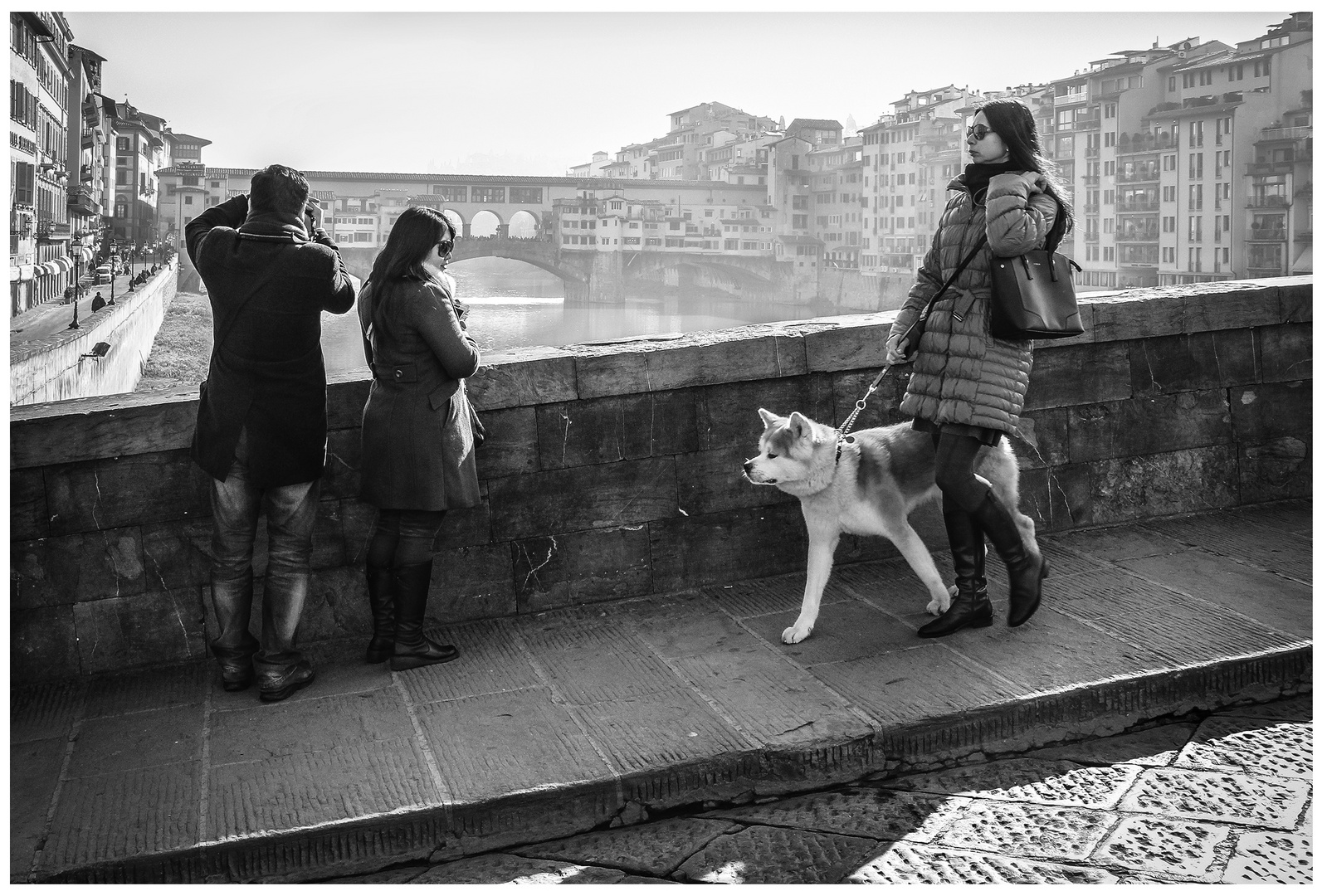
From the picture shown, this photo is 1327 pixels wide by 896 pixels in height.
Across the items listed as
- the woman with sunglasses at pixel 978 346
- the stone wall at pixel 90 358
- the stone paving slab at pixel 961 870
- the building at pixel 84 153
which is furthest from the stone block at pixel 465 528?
the building at pixel 84 153

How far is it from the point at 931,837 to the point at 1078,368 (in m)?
2.36

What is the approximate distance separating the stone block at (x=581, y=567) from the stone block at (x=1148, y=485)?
1.54m

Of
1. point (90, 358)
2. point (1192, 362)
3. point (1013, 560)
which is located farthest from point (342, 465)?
point (90, 358)

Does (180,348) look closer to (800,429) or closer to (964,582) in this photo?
(800,429)

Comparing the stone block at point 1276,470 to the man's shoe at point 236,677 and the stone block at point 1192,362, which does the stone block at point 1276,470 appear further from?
the man's shoe at point 236,677

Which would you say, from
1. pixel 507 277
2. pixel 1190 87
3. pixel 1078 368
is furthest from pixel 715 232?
pixel 1078 368

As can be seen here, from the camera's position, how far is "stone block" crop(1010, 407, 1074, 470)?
4105mm

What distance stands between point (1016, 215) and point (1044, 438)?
149cm

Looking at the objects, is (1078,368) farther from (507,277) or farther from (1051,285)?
(507,277)

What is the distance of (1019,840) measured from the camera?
2221 millimetres

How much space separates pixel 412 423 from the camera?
9.84 feet

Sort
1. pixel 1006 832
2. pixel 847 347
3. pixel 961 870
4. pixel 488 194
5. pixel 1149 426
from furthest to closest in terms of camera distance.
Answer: pixel 488 194, pixel 1149 426, pixel 847 347, pixel 1006 832, pixel 961 870

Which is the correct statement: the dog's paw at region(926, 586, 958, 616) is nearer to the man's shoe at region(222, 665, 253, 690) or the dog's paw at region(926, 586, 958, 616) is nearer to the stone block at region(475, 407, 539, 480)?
the stone block at region(475, 407, 539, 480)
